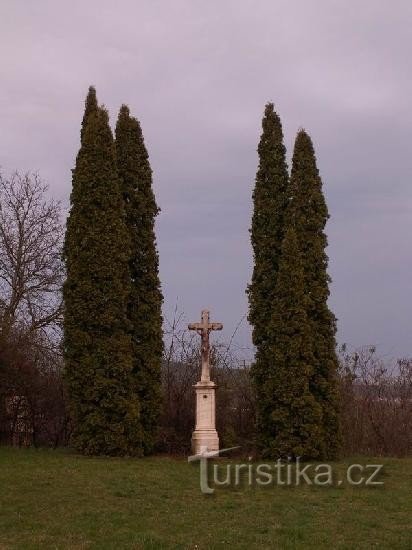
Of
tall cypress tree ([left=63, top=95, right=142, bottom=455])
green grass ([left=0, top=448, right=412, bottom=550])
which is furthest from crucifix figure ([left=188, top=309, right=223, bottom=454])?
green grass ([left=0, top=448, right=412, bottom=550])

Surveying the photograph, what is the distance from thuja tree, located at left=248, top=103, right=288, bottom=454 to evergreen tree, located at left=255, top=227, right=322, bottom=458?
0.36 ft

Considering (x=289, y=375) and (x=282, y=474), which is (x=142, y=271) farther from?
(x=282, y=474)

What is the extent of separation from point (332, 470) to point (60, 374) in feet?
25.4

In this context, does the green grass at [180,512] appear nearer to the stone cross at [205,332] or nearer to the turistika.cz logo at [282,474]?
the turistika.cz logo at [282,474]

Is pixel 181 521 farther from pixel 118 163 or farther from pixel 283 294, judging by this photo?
pixel 118 163

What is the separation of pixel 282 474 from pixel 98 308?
17.4ft

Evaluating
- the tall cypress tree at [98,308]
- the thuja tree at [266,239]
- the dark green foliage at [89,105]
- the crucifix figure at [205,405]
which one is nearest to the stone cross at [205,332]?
the crucifix figure at [205,405]

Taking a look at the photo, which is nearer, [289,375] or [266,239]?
[289,375]

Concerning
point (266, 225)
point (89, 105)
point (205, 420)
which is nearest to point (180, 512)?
point (205, 420)

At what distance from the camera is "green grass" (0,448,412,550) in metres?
7.09

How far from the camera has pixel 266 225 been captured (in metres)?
15.5

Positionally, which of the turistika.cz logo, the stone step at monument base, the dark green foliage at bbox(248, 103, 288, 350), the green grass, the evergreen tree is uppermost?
the dark green foliage at bbox(248, 103, 288, 350)

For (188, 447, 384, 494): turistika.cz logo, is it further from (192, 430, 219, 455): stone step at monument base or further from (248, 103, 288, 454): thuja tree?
(248, 103, 288, 454): thuja tree

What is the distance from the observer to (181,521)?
7996 millimetres
